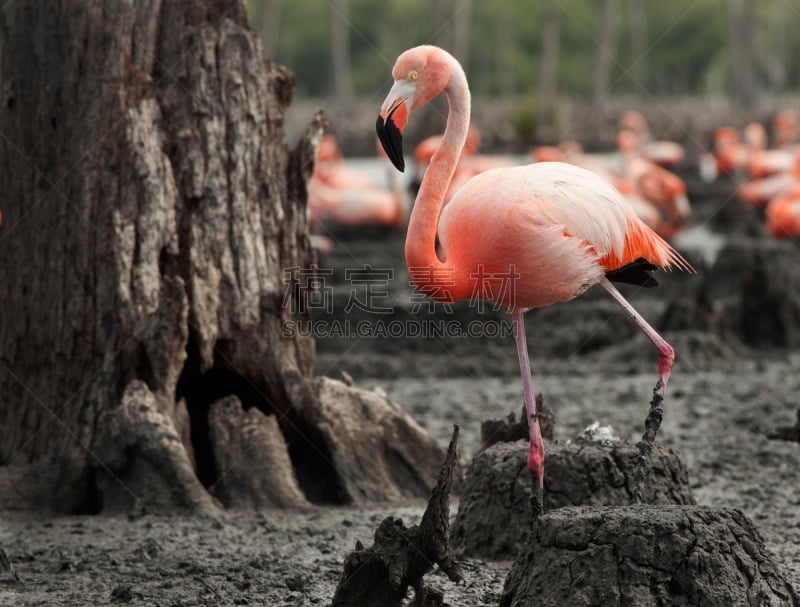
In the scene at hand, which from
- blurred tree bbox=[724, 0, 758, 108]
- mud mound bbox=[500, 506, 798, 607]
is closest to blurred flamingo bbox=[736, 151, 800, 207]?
mud mound bbox=[500, 506, 798, 607]

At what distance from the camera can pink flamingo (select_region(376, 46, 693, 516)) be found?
169 inches

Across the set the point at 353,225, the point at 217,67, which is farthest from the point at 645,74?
the point at 217,67

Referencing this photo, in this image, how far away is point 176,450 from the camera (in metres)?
5.23

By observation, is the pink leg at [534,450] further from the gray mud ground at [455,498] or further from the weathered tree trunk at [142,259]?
the weathered tree trunk at [142,259]

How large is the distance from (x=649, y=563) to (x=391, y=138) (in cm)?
168

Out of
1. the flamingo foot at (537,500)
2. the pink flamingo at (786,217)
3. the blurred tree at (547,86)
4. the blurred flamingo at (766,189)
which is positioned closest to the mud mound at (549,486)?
the flamingo foot at (537,500)

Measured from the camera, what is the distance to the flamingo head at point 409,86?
417 cm

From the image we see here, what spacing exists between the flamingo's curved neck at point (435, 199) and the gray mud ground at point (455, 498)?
3.72 ft

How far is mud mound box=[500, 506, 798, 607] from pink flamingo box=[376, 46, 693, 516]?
0.68 m

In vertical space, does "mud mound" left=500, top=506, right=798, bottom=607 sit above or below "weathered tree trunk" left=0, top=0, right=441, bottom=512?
below

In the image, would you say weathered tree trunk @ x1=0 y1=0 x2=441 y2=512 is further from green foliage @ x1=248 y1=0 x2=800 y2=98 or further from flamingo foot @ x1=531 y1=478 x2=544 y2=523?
green foliage @ x1=248 y1=0 x2=800 y2=98

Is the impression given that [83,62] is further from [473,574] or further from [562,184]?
[473,574]

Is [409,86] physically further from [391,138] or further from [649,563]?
[649,563]

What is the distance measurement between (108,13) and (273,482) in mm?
2245
